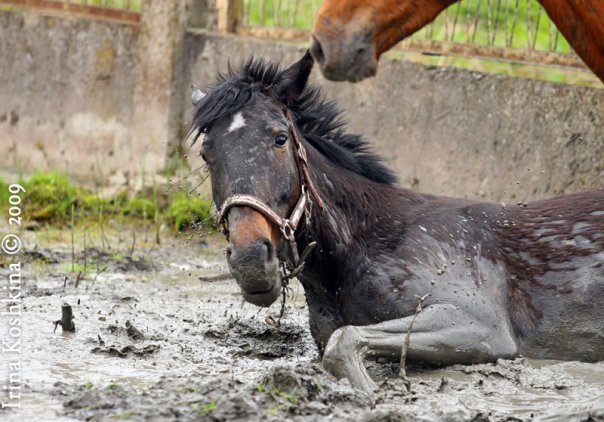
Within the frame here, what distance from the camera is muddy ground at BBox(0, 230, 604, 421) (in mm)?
4727

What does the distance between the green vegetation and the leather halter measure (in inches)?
157

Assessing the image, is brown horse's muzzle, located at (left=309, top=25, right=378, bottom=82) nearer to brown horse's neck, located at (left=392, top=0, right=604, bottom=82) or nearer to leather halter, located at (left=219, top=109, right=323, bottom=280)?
brown horse's neck, located at (left=392, top=0, right=604, bottom=82)

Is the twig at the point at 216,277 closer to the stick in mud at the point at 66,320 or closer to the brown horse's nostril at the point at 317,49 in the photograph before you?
the stick in mud at the point at 66,320

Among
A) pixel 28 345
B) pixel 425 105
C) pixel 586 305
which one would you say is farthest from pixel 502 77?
pixel 28 345

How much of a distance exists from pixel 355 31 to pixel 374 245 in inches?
72.3

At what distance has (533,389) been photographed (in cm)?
551

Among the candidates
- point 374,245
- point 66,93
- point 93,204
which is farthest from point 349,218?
point 66,93

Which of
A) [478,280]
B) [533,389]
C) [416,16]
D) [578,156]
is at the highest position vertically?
[416,16]

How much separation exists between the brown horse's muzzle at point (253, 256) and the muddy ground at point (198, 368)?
0.39 metres

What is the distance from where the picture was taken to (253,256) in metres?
5.27

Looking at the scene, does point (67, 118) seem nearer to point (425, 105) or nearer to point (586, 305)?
point (425, 105)

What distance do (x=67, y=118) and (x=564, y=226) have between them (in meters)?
6.24

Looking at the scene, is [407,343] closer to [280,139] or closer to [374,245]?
[374,245]

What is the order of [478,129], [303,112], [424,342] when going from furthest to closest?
[478,129] → [303,112] → [424,342]
